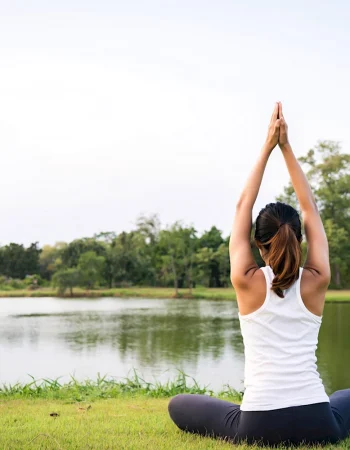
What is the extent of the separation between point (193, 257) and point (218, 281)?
3195mm

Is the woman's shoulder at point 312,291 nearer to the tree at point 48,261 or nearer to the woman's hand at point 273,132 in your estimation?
the woman's hand at point 273,132

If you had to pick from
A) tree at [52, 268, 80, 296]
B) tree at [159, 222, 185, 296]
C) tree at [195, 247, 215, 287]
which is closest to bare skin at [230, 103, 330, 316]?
tree at [52, 268, 80, 296]

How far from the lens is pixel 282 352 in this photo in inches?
73.2

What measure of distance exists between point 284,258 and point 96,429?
1.28m

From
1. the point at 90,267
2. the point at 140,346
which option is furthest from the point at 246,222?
the point at 90,267

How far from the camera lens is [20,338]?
44.3 ft

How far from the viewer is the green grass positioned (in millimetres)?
2242

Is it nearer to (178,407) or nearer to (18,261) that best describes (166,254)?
(18,261)

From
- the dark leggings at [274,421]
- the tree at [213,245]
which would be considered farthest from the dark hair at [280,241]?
the tree at [213,245]

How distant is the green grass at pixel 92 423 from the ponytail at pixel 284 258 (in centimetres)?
59

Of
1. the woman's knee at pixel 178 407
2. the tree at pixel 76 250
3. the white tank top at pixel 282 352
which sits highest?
the tree at pixel 76 250

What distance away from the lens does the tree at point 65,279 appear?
104ft

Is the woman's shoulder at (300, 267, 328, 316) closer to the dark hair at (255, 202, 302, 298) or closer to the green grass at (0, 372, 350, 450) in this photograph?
the dark hair at (255, 202, 302, 298)

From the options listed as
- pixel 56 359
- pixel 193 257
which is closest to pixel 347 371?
pixel 56 359
